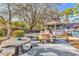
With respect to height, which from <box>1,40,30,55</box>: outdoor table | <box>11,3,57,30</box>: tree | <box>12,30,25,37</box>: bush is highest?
<box>11,3,57,30</box>: tree

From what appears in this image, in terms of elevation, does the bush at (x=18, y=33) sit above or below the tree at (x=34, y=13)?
below

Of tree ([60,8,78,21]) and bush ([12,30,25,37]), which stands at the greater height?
tree ([60,8,78,21])

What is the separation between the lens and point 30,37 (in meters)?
1.05

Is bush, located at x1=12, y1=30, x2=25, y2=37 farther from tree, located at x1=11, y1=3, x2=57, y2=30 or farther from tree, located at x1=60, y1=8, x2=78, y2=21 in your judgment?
tree, located at x1=60, y1=8, x2=78, y2=21

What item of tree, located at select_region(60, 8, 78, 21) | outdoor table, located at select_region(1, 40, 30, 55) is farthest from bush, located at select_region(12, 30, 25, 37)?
tree, located at select_region(60, 8, 78, 21)

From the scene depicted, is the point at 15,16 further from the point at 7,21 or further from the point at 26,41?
the point at 26,41

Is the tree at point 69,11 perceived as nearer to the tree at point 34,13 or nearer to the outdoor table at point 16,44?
the tree at point 34,13

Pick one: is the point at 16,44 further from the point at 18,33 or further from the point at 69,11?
the point at 69,11

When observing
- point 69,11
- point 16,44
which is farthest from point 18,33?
point 69,11

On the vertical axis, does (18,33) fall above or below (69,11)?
below

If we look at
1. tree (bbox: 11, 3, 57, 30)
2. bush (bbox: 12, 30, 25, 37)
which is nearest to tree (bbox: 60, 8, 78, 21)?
tree (bbox: 11, 3, 57, 30)

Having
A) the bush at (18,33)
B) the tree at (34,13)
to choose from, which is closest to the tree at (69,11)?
the tree at (34,13)

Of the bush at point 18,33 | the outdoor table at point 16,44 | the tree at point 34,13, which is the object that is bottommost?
the outdoor table at point 16,44

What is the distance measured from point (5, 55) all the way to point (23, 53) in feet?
0.34
